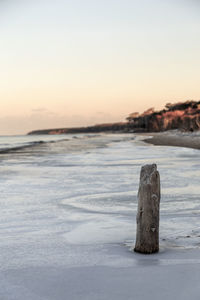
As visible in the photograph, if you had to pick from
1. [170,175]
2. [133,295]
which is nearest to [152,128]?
[170,175]

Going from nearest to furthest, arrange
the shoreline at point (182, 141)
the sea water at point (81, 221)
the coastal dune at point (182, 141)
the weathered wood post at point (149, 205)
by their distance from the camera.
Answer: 1. the weathered wood post at point (149, 205)
2. the sea water at point (81, 221)
3. the shoreline at point (182, 141)
4. the coastal dune at point (182, 141)

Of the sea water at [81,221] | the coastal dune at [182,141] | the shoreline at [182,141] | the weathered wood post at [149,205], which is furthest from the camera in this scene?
the coastal dune at [182,141]

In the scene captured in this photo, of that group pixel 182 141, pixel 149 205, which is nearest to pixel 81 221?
pixel 149 205

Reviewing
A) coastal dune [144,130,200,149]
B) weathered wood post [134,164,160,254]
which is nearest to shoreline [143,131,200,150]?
coastal dune [144,130,200,149]

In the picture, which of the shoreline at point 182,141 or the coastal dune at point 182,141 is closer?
the shoreline at point 182,141

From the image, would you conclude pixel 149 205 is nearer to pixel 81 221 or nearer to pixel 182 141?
pixel 81 221

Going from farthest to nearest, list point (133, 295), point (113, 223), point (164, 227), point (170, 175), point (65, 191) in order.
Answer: point (170, 175) → point (65, 191) → point (113, 223) → point (164, 227) → point (133, 295)

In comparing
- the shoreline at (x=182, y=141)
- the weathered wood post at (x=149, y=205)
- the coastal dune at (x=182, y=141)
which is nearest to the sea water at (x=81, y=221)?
the weathered wood post at (x=149, y=205)

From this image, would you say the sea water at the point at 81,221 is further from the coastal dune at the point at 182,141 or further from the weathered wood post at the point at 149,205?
the coastal dune at the point at 182,141

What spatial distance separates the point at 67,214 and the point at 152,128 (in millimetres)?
158425

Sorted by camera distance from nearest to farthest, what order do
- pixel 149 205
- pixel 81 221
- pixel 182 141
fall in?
pixel 149 205
pixel 81 221
pixel 182 141

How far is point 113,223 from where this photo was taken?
21.2ft

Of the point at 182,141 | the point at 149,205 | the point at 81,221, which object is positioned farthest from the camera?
the point at 182,141

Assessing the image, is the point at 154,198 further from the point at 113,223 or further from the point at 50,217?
the point at 50,217
